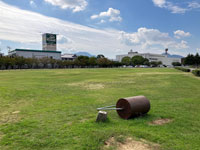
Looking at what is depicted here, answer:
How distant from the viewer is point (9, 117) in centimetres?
700

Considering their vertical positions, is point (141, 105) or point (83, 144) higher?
point (141, 105)

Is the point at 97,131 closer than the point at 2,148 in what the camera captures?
No

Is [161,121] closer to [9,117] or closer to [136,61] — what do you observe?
[9,117]

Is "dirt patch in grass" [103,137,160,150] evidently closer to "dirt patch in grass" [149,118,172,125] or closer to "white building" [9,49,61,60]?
"dirt patch in grass" [149,118,172,125]

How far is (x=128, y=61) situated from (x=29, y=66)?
8668 centimetres

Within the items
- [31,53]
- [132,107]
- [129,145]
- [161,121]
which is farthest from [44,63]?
[129,145]

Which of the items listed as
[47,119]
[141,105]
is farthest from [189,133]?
[47,119]

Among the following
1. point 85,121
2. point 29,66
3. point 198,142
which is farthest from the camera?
point 29,66

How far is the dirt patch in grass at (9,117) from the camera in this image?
257 inches

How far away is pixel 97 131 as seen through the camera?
5.36 m

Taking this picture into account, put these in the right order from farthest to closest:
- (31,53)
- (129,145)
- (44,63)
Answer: (31,53) → (44,63) → (129,145)

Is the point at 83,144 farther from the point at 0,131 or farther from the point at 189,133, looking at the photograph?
the point at 189,133

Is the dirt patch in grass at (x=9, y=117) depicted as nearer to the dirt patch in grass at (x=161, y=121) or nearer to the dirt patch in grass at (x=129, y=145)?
the dirt patch in grass at (x=129, y=145)

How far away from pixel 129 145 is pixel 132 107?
202 cm
